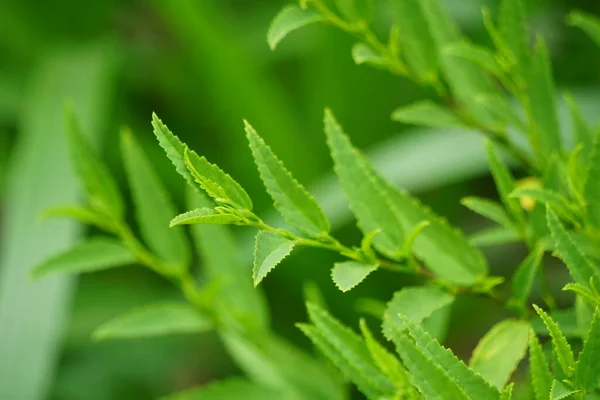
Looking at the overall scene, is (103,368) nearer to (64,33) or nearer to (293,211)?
(64,33)

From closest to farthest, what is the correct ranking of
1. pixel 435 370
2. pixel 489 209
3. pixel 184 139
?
pixel 435 370
pixel 489 209
pixel 184 139

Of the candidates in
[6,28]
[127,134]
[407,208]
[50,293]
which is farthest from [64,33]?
[407,208]

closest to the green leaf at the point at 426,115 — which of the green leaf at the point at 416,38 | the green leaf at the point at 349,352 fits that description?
the green leaf at the point at 416,38

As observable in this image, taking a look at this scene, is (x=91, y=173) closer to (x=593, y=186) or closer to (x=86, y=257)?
(x=86, y=257)

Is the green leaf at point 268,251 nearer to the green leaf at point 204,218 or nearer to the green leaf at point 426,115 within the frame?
the green leaf at point 204,218

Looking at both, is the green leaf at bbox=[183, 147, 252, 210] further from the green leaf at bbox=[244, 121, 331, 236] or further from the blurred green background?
the blurred green background

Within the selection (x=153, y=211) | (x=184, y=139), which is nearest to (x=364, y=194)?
(x=153, y=211)
